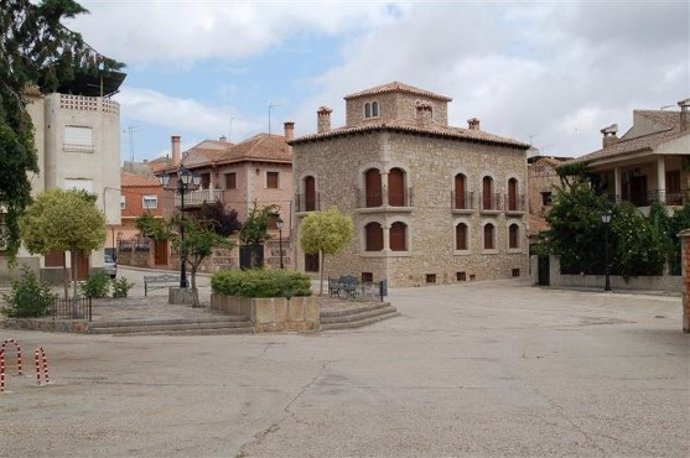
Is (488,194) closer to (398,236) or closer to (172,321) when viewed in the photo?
(398,236)

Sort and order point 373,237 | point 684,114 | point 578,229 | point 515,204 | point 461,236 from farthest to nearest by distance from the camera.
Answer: point 515,204, point 461,236, point 373,237, point 684,114, point 578,229

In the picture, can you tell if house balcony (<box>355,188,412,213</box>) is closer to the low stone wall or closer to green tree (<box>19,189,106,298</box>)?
the low stone wall

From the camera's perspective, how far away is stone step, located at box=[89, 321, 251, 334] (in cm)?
1828

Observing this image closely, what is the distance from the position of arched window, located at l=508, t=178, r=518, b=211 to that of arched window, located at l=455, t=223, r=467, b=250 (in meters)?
4.76

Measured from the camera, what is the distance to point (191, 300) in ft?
78.9

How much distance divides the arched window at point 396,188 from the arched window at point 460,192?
4.33m

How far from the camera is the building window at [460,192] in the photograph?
42.9 m

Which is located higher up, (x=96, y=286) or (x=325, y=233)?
(x=325, y=233)

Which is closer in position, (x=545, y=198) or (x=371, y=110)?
(x=371, y=110)

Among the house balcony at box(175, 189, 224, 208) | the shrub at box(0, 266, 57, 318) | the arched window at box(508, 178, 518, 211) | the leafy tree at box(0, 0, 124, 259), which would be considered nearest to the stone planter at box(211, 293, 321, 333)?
the shrub at box(0, 266, 57, 318)

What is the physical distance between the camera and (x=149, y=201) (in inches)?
2359

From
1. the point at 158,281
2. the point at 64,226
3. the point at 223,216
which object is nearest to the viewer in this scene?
the point at 64,226

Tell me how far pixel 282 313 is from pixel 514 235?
30338mm

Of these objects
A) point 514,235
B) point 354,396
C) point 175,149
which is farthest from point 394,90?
point 354,396
